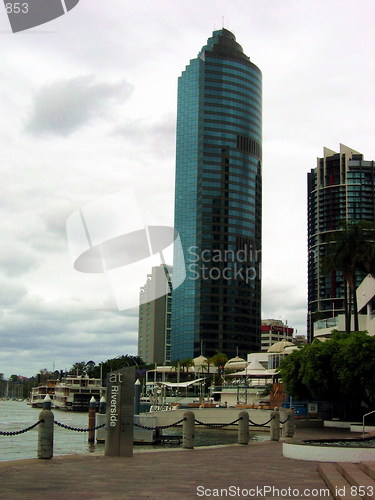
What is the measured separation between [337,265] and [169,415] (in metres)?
22.6

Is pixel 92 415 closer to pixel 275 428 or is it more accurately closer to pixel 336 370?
pixel 275 428

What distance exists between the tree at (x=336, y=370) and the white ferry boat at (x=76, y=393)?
8578 centimetres

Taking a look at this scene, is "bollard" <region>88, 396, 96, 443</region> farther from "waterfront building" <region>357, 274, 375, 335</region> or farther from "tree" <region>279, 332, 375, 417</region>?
"waterfront building" <region>357, 274, 375, 335</region>

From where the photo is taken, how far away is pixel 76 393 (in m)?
138

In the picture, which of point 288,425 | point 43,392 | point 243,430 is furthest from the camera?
point 43,392

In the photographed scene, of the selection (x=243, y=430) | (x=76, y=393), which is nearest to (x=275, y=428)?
(x=243, y=430)

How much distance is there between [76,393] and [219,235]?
72298 mm

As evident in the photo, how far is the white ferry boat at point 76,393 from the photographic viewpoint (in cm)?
13588

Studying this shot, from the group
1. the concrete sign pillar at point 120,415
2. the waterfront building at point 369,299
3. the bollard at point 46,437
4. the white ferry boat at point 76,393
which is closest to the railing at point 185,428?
the bollard at point 46,437

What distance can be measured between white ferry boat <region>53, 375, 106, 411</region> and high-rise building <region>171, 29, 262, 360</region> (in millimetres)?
38237

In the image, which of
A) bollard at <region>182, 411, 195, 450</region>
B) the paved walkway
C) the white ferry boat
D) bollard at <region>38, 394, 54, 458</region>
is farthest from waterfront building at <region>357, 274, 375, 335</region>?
the white ferry boat

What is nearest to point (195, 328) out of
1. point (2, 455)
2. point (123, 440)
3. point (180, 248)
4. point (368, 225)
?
point (180, 248)

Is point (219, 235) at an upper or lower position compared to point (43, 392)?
upper

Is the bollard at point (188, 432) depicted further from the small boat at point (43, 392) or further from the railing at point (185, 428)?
the small boat at point (43, 392)
